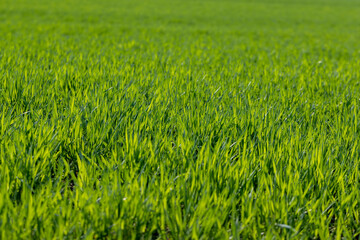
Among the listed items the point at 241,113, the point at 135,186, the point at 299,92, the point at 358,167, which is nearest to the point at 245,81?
the point at 299,92

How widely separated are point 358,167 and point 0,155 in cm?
196

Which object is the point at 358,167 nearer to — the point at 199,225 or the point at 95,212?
the point at 199,225

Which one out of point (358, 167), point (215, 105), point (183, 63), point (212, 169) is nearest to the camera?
point (212, 169)

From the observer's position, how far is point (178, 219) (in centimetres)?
139

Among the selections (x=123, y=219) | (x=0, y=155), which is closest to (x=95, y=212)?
(x=123, y=219)

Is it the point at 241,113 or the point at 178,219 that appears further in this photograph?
the point at 241,113

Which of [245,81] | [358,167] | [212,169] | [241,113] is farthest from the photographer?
[245,81]

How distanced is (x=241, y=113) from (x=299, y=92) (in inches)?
45.1

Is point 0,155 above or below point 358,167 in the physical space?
above

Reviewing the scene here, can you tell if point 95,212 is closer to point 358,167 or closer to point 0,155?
point 0,155

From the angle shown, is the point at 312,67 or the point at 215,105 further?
the point at 312,67

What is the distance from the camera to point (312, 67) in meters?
5.19

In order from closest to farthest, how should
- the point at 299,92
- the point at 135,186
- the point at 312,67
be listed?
the point at 135,186 → the point at 299,92 → the point at 312,67

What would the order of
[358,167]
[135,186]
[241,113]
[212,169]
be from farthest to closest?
1. [241,113]
2. [358,167]
3. [212,169]
4. [135,186]
